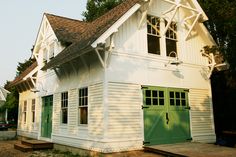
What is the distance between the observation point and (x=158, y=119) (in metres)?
12.3

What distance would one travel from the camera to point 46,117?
55.1 ft

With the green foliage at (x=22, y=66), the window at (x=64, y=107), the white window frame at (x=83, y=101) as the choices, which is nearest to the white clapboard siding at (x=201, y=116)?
the white window frame at (x=83, y=101)

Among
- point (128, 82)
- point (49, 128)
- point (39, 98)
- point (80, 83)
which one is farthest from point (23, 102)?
point (128, 82)

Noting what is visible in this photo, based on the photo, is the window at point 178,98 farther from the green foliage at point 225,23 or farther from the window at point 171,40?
the green foliage at point 225,23

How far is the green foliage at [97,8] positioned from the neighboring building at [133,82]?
14.4 meters

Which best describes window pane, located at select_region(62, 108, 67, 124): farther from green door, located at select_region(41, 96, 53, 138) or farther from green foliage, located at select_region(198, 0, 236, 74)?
green foliage, located at select_region(198, 0, 236, 74)

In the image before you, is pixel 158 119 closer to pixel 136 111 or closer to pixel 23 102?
pixel 136 111

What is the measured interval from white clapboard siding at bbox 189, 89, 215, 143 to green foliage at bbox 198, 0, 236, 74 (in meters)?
2.03

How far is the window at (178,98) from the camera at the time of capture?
1310 centimetres

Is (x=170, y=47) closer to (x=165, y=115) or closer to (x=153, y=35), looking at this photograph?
(x=153, y=35)

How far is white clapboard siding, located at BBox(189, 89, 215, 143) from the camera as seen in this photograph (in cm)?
1377

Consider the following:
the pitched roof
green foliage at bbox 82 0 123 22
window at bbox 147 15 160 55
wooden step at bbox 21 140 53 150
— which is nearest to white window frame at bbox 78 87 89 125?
wooden step at bbox 21 140 53 150

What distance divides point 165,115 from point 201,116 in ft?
8.64

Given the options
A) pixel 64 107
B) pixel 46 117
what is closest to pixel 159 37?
pixel 64 107
